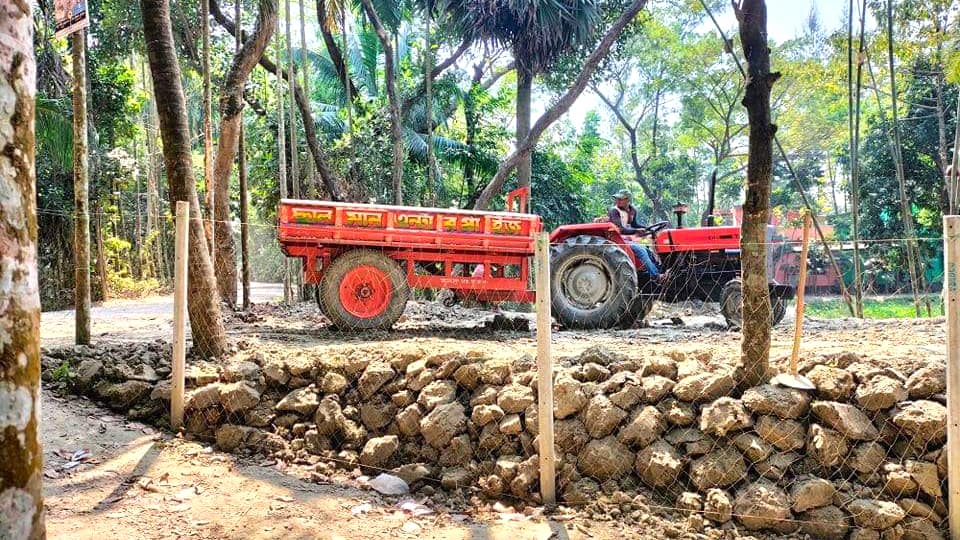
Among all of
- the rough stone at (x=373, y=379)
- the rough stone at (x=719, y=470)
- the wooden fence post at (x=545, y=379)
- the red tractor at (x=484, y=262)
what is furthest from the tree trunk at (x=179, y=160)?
the rough stone at (x=719, y=470)

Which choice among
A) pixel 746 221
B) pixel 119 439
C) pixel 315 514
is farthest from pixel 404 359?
pixel 746 221

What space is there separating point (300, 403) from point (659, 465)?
8.60 ft

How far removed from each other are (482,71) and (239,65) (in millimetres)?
8896

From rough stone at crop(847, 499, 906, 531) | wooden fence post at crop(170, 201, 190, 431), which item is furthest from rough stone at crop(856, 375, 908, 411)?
wooden fence post at crop(170, 201, 190, 431)

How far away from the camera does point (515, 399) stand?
13.3 ft

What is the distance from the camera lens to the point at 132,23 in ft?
34.5

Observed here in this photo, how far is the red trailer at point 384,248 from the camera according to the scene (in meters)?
6.03

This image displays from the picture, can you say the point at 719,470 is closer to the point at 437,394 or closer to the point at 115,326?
the point at 437,394

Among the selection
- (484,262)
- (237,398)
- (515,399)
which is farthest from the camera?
(484,262)

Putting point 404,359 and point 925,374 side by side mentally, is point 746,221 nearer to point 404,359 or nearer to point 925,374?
point 925,374

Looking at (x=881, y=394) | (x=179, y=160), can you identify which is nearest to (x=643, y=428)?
(x=881, y=394)

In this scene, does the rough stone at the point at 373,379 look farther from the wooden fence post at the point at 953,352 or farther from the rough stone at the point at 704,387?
the wooden fence post at the point at 953,352

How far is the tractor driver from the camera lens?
22.6 ft

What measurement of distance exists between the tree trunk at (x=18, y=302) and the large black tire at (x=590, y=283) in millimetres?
5315
